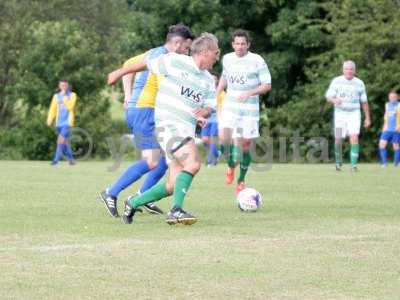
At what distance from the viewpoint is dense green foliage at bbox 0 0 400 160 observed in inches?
1326

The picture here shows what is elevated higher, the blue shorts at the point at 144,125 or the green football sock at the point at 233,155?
the blue shorts at the point at 144,125

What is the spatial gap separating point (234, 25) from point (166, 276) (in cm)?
2989

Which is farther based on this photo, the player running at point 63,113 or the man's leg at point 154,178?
the player running at point 63,113

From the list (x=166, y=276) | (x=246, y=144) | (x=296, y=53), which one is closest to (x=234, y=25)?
(x=296, y=53)

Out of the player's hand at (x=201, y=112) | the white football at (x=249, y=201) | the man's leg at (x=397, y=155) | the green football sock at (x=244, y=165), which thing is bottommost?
the white football at (x=249, y=201)

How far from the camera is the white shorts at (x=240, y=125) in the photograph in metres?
15.8

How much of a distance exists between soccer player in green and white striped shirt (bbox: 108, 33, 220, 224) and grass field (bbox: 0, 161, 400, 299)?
1.53ft

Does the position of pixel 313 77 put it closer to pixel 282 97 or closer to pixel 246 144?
pixel 282 97

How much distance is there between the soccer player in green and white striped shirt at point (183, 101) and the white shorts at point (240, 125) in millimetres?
5056

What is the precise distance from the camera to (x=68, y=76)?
126 ft

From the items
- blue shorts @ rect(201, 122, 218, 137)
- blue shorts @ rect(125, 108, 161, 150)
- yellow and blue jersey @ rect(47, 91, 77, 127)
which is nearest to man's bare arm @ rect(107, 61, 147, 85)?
blue shorts @ rect(125, 108, 161, 150)

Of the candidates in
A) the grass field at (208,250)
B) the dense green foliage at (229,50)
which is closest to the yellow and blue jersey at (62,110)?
the dense green foliage at (229,50)

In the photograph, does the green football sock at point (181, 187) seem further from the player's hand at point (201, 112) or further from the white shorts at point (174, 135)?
the player's hand at point (201, 112)

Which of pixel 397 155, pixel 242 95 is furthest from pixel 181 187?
pixel 397 155
